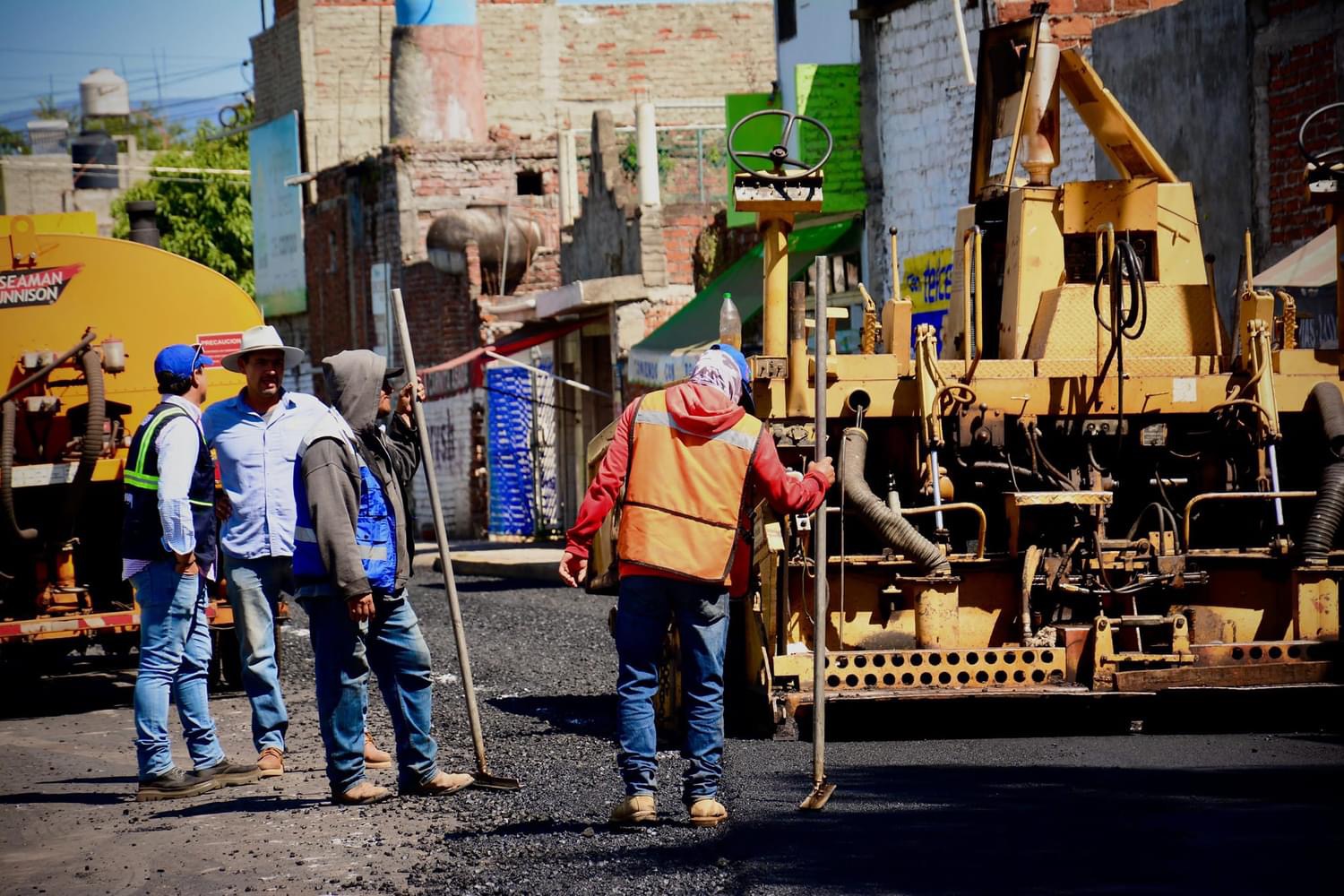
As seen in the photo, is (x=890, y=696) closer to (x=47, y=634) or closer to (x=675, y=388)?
(x=675, y=388)

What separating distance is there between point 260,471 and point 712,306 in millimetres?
14085

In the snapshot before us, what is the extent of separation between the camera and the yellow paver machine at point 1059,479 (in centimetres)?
866

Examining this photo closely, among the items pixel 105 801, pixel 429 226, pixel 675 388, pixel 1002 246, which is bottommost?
pixel 105 801

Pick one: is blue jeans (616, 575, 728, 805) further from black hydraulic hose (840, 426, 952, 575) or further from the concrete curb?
the concrete curb

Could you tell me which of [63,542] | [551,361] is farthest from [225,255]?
[63,542]

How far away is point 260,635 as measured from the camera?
27.8ft

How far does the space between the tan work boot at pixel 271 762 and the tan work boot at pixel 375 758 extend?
1.27 ft

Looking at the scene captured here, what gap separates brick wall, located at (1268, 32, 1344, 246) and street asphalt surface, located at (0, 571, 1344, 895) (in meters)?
6.55

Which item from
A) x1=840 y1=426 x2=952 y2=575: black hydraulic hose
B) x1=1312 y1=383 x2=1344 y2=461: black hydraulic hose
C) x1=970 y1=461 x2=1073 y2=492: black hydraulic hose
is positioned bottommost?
x1=840 y1=426 x2=952 y2=575: black hydraulic hose

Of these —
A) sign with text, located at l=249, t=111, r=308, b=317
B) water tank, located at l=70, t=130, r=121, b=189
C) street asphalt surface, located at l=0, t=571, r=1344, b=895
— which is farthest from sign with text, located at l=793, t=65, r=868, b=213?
water tank, located at l=70, t=130, r=121, b=189

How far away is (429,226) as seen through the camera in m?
32.1

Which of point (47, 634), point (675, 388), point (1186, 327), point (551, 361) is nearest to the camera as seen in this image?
point (675, 388)

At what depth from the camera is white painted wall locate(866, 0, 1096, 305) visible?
1995 cm

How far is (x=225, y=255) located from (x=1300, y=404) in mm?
43153
